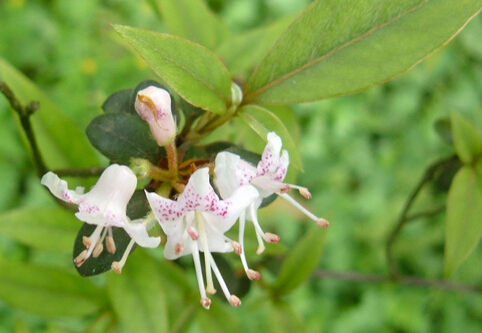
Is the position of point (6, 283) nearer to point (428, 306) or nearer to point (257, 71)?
point (257, 71)

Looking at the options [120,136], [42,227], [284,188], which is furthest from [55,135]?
[284,188]

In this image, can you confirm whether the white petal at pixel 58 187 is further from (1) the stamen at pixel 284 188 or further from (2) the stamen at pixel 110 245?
(1) the stamen at pixel 284 188

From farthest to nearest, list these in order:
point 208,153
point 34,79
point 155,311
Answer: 1. point 34,79
2. point 155,311
3. point 208,153

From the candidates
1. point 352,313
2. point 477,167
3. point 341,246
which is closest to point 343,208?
point 341,246

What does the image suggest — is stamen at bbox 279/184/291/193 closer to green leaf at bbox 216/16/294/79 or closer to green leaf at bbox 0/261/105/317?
green leaf at bbox 216/16/294/79

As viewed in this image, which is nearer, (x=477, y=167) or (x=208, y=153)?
(x=208, y=153)

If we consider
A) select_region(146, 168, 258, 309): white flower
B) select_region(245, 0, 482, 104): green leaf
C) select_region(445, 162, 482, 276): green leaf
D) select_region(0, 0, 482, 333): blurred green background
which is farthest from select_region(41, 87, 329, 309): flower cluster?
select_region(0, 0, 482, 333): blurred green background
